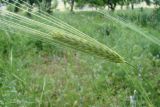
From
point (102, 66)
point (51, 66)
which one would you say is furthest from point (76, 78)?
point (51, 66)

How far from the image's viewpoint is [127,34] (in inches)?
284

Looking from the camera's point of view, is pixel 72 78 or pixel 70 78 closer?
pixel 72 78

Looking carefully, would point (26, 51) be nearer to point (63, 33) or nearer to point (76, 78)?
point (76, 78)

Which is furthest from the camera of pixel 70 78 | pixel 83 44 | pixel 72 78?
pixel 70 78

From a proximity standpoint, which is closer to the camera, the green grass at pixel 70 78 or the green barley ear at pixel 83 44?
the green barley ear at pixel 83 44

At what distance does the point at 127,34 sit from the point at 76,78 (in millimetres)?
3306

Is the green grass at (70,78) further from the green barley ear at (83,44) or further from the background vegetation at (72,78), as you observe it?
the green barley ear at (83,44)

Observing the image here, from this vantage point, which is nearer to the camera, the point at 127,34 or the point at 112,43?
the point at 112,43

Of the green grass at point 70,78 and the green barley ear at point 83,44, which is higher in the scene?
the green barley ear at point 83,44

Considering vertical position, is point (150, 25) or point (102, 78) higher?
point (102, 78)

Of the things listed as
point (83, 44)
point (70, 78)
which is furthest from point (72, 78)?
point (83, 44)

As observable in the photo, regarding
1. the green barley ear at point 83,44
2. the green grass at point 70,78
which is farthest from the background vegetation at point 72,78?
the green barley ear at point 83,44

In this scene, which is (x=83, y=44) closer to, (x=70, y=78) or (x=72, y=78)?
(x=72, y=78)

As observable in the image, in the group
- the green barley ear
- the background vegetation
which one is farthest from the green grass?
the green barley ear
